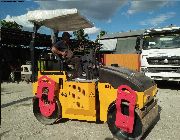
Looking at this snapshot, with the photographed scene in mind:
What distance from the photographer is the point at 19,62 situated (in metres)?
17.5

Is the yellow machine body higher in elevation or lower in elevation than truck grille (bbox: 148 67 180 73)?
lower

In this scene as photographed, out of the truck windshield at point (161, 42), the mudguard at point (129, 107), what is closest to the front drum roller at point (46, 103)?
the mudguard at point (129, 107)

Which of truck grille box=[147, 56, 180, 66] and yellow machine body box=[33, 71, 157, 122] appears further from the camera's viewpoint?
truck grille box=[147, 56, 180, 66]

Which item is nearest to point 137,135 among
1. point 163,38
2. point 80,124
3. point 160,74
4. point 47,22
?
point 80,124

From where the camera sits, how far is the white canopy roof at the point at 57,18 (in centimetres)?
598

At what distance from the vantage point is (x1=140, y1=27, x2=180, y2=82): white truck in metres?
11.3

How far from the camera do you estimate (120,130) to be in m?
5.15

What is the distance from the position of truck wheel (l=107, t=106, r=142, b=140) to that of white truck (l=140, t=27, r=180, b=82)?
22.2 ft

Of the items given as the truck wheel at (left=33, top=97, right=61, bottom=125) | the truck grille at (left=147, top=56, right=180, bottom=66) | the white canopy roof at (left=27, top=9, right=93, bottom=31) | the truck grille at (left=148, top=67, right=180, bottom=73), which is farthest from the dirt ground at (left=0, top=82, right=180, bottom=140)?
→ the truck grille at (left=147, top=56, right=180, bottom=66)

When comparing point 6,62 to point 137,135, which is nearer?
point 137,135

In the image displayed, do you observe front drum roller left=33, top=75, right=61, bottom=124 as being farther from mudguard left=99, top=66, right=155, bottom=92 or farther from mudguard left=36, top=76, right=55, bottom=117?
mudguard left=99, top=66, right=155, bottom=92

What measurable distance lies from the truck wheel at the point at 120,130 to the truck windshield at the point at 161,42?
286 inches

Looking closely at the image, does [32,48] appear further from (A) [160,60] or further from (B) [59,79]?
(A) [160,60]

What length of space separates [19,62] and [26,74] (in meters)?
2.30
